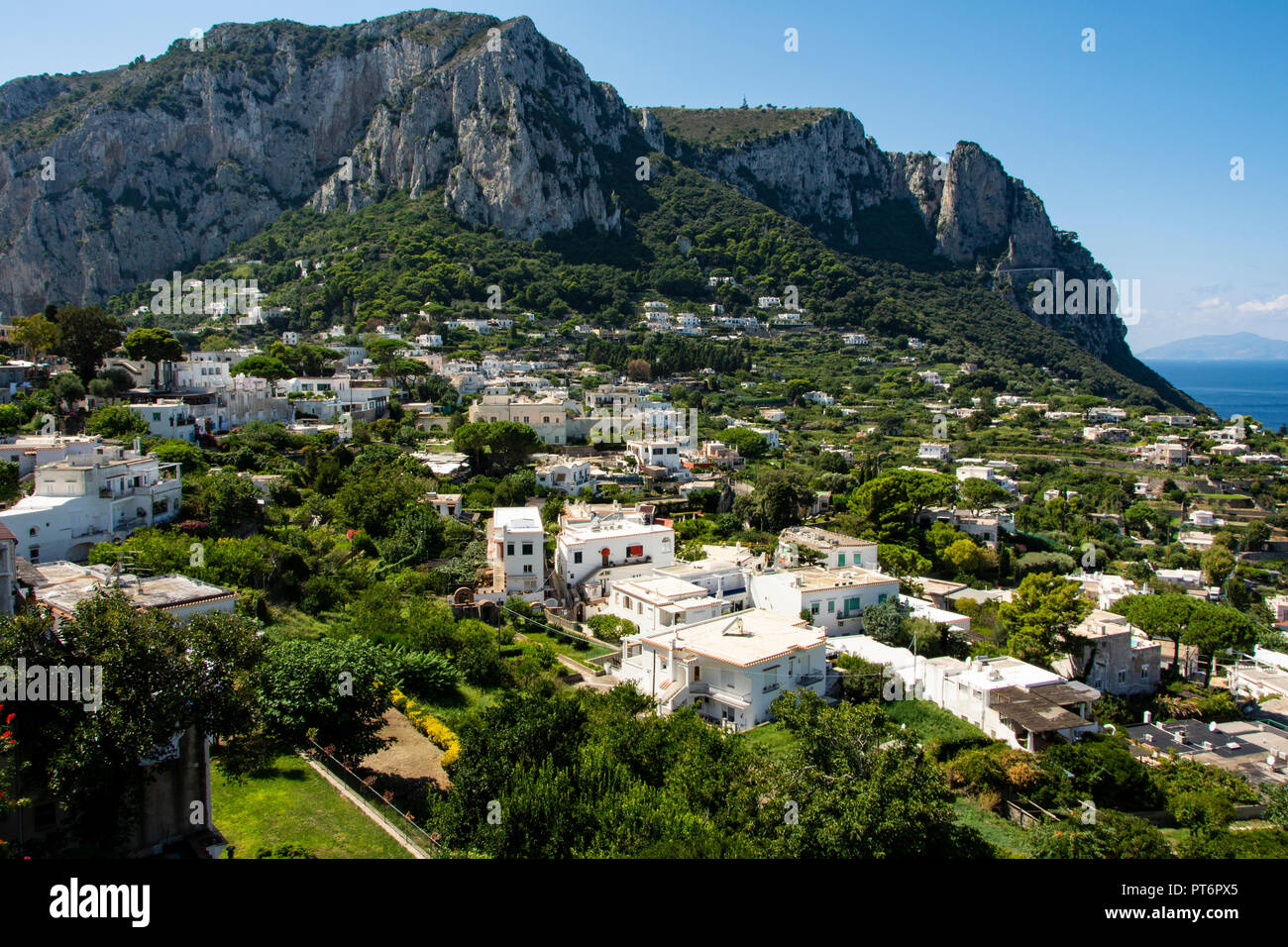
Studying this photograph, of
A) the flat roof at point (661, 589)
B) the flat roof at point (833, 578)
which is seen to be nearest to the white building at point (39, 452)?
the flat roof at point (661, 589)

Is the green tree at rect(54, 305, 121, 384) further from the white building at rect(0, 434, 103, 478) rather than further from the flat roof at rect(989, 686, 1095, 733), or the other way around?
the flat roof at rect(989, 686, 1095, 733)

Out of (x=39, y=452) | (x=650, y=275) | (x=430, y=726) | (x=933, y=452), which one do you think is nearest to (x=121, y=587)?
(x=430, y=726)

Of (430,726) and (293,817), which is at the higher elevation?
(293,817)

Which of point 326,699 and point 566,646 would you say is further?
point 566,646

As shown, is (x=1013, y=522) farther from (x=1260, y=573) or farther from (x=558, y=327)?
(x=558, y=327)

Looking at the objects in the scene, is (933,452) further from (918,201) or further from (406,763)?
(918,201)

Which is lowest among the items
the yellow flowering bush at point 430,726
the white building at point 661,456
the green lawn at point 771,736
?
the green lawn at point 771,736

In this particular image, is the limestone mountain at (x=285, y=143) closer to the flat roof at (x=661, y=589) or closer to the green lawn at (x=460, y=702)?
the flat roof at (x=661, y=589)
